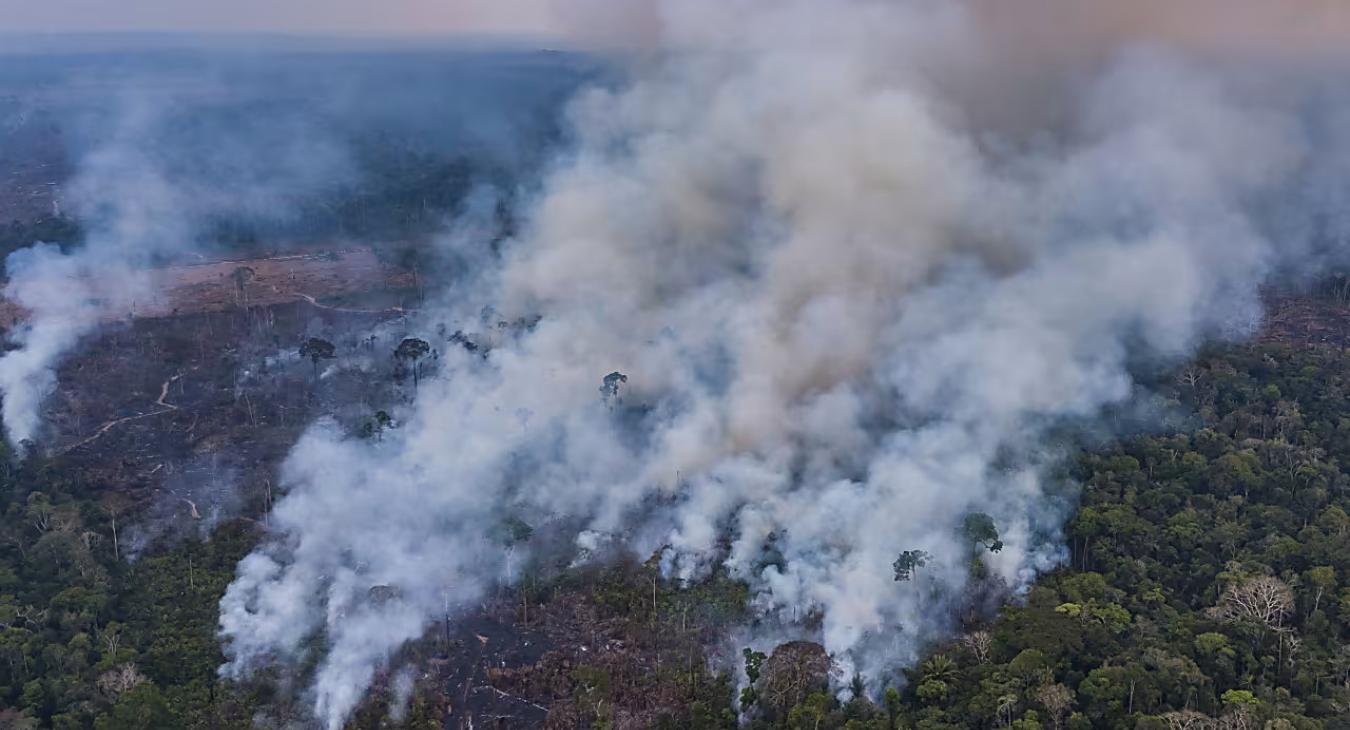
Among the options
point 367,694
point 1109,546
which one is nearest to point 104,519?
point 367,694

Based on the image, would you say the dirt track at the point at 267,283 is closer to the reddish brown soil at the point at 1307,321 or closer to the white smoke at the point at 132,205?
the white smoke at the point at 132,205

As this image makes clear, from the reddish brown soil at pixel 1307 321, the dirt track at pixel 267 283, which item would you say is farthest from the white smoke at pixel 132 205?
the reddish brown soil at pixel 1307 321

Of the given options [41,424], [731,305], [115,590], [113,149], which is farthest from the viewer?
[113,149]

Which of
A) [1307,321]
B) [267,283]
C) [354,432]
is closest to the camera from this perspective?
[354,432]

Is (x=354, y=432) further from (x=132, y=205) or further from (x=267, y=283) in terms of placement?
(x=132, y=205)

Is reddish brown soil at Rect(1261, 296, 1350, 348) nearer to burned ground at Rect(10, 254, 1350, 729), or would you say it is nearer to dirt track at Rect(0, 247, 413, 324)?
burned ground at Rect(10, 254, 1350, 729)

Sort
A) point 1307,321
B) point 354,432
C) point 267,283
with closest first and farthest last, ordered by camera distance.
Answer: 1. point 354,432
2. point 1307,321
3. point 267,283

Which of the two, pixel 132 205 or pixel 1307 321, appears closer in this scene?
pixel 1307 321

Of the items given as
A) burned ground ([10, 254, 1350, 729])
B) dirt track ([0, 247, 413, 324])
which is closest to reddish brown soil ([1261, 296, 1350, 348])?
burned ground ([10, 254, 1350, 729])

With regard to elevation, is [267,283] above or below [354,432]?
above

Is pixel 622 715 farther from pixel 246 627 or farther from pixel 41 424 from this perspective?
pixel 41 424

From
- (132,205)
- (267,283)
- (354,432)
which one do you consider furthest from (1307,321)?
(132,205)
